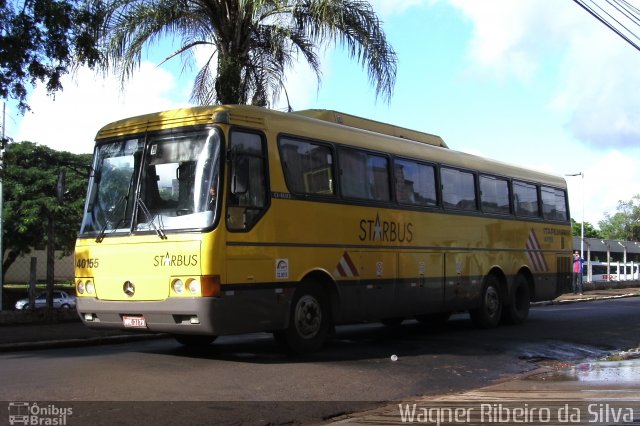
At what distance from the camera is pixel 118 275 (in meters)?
9.20

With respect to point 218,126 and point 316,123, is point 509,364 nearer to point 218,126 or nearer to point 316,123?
point 316,123

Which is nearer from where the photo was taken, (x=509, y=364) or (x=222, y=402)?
(x=222, y=402)

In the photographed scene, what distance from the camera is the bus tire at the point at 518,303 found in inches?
600

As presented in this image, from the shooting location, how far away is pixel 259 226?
9180 mm

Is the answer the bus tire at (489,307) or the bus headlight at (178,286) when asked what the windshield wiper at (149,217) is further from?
the bus tire at (489,307)

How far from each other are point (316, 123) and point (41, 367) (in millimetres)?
5184

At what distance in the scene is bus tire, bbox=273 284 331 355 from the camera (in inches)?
385

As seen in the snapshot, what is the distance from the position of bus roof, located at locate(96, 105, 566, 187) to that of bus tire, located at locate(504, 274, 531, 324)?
2.42 meters

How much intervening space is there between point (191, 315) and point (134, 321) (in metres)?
0.96

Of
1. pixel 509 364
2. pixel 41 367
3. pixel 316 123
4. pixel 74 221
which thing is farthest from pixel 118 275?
pixel 74 221

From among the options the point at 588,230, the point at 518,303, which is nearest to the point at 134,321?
the point at 518,303

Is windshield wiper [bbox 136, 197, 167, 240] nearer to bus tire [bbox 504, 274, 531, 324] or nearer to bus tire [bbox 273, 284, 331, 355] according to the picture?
bus tire [bbox 273, 284, 331, 355]

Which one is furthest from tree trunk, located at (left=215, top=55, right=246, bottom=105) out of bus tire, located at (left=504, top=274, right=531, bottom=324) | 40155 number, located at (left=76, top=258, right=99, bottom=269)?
bus tire, located at (left=504, top=274, right=531, bottom=324)

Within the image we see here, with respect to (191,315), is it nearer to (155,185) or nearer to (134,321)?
(134,321)
